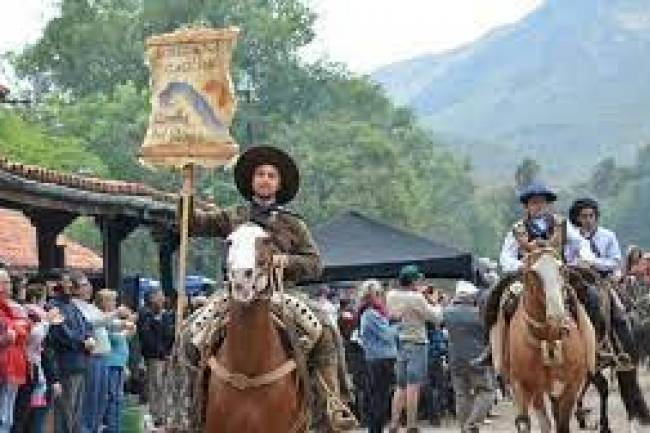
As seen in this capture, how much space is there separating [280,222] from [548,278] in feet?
15.5

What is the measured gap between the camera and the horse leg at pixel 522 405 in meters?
14.8

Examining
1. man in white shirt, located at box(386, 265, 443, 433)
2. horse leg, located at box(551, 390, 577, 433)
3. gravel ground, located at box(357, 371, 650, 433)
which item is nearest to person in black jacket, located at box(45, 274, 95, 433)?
horse leg, located at box(551, 390, 577, 433)

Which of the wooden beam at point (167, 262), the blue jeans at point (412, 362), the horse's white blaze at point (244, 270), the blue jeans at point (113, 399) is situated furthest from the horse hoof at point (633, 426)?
the horse's white blaze at point (244, 270)

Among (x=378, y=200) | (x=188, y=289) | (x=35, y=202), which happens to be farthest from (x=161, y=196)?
(x=378, y=200)

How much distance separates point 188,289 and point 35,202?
11.2 metres

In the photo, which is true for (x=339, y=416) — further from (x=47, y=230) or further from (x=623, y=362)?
(x=47, y=230)

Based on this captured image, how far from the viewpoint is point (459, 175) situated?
428 ft

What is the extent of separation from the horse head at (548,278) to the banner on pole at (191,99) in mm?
3598

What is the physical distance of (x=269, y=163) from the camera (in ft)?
34.3

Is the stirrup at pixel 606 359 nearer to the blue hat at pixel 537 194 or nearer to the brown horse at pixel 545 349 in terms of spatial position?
the brown horse at pixel 545 349

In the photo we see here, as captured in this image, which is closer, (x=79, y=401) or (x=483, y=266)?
(x=79, y=401)

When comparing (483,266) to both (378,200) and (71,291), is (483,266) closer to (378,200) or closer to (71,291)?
(71,291)

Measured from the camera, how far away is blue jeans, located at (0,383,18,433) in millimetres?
14867

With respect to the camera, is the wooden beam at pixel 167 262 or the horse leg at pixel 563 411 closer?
the horse leg at pixel 563 411
